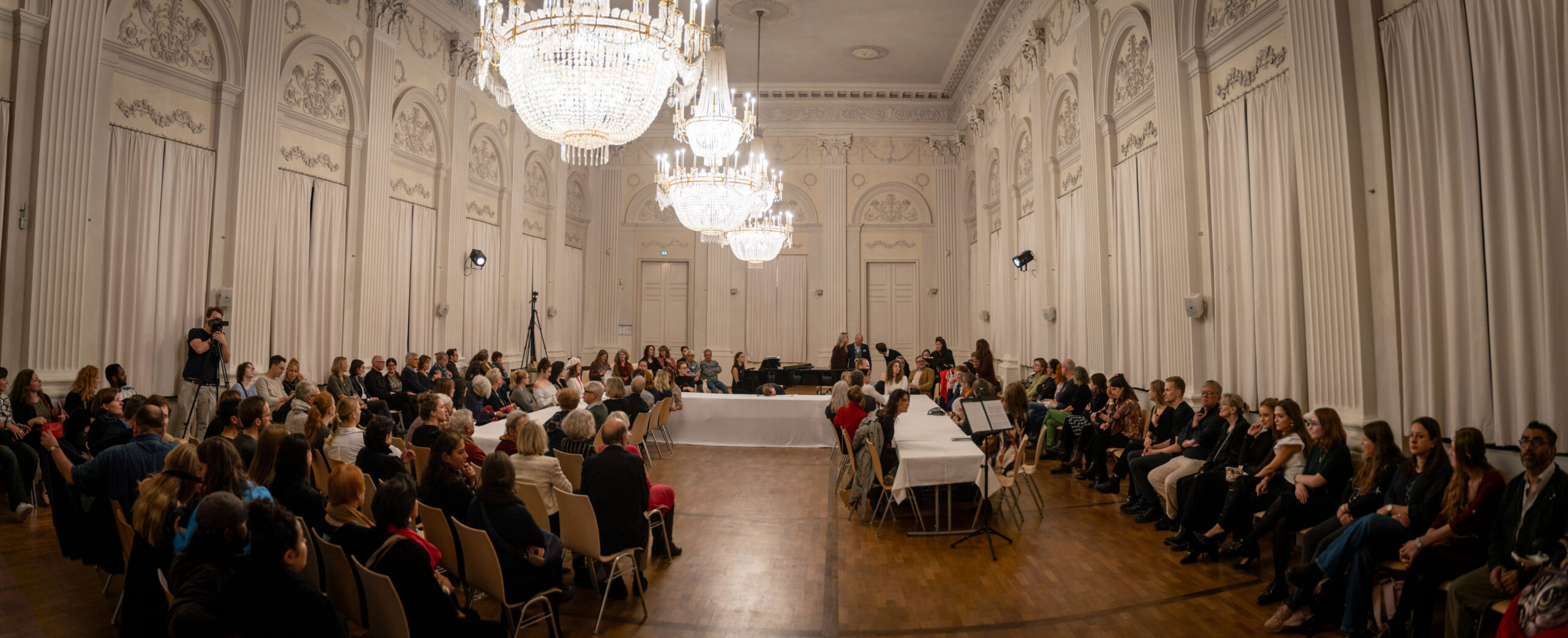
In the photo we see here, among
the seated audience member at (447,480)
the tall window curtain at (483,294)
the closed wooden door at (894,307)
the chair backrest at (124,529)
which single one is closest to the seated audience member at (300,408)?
the chair backrest at (124,529)

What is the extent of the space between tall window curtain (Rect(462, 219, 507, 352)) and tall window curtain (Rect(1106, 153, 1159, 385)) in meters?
9.14

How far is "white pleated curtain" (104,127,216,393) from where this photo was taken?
7.02 meters

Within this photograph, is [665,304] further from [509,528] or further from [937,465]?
[509,528]

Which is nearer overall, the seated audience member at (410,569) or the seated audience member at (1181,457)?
the seated audience member at (410,569)

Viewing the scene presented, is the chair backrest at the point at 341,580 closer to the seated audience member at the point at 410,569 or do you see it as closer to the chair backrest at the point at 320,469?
the seated audience member at the point at 410,569

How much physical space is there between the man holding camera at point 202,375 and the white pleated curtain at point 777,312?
33.8 ft

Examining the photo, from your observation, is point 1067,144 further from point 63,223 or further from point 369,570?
point 63,223

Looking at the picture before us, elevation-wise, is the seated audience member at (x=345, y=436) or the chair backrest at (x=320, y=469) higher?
the seated audience member at (x=345, y=436)

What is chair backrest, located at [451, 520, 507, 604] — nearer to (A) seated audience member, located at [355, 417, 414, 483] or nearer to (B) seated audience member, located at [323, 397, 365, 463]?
(A) seated audience member, located at [355, 417, 414, 483]

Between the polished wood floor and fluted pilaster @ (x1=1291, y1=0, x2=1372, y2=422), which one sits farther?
fluted pilaster @ (x1=1291, y1=0, x2=1372, y2=422)

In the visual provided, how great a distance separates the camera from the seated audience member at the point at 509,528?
340cm

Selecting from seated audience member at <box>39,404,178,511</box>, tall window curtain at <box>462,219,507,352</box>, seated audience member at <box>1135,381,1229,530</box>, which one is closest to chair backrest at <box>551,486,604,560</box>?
seated audience member at <box>39,404,178,511</box>

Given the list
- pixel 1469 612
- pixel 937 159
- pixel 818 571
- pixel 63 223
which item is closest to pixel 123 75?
pixel 63 223

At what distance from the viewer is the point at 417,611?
9.14 feet
